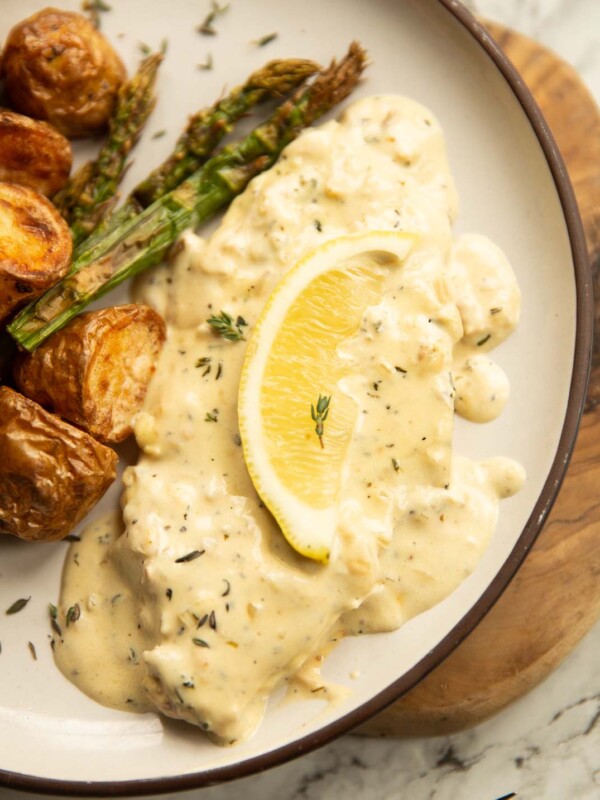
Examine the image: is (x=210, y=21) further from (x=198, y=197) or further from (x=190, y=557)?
(x=190, y=557)

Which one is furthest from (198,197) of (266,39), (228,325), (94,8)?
(94,8)

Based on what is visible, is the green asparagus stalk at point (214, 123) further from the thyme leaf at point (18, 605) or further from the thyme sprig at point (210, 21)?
the thyme leaf at point (18, 605)

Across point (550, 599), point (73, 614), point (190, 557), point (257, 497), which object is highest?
point (550, 599)

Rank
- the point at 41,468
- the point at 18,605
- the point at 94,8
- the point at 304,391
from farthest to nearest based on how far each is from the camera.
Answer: the point at 94,8 < the point at 18,605 < the point at 304,391 < the point at 41,468

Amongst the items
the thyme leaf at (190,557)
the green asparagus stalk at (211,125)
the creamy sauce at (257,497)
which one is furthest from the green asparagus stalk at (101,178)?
the thyme leaf at (190,557)

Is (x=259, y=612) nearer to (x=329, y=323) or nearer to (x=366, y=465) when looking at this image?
(x=366, y=465)

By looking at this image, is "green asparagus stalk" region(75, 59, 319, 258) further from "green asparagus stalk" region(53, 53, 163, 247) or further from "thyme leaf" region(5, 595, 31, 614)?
"thyme leaf" region(5, 595, 31, 614)

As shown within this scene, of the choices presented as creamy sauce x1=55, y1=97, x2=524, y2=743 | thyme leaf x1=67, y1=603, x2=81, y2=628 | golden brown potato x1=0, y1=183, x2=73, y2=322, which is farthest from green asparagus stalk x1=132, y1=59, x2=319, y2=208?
thyme leaf x1=67, y1=603, x2=81, y2=628
